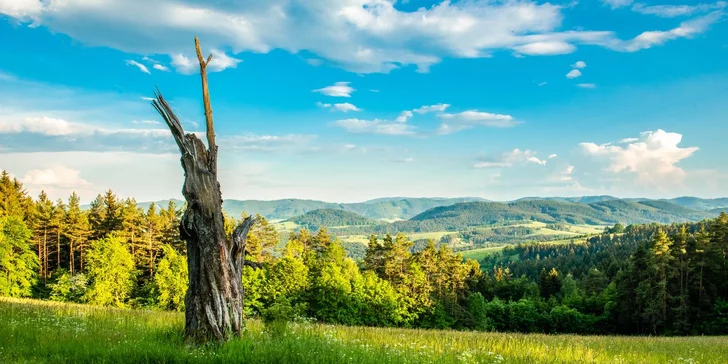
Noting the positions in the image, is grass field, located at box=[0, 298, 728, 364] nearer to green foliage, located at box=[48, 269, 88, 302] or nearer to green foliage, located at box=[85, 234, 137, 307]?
green foliage, located at box=[85, 234, 137, 307]

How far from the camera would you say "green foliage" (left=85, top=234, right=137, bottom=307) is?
45750 millimetres

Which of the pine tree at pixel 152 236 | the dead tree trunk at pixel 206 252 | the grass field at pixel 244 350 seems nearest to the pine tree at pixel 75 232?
the pine tree at pixel 152 236

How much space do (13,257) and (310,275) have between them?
1203 inches

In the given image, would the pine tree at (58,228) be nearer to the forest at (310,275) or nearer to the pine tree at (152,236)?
the forest at (310,275)

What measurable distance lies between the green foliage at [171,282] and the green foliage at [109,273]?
375 cm

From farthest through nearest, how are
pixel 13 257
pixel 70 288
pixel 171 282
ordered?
pixel 70 288, pixel 171 282, pixel 13 257

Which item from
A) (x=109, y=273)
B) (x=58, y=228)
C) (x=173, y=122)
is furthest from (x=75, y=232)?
(x=173, y=122)

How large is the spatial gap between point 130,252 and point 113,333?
1949 inches

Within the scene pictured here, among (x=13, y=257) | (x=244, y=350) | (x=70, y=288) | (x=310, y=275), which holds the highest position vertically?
(x=13, y=257)

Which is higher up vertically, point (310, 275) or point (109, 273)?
point (109, 273)

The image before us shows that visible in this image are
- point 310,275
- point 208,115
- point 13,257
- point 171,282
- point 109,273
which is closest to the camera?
point 208,115

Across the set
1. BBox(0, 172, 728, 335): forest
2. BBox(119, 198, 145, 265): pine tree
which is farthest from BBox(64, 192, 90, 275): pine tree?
BBox(119, 198, 145, 265): pine tree

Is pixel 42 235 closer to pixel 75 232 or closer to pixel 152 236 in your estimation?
pixel 75 232

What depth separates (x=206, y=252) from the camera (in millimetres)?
8914
